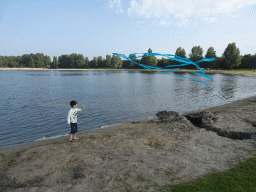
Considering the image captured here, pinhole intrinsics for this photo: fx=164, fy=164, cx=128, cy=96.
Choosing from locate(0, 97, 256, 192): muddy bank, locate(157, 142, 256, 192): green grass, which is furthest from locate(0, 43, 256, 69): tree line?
locate(157, 142, 256, 192): green grass

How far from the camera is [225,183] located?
426 cm

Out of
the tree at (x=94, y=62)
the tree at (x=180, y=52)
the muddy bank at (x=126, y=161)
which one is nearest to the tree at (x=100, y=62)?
the tree at (x=94, y=62)

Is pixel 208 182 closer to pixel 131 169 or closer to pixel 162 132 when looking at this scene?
pixel 131 169

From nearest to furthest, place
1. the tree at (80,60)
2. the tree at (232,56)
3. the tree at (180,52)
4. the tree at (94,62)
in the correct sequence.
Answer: the tree at (232,56), the tree at (180,52), the tree at (94,62), the tree at (80,60)

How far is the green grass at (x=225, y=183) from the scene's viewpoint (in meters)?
4.05

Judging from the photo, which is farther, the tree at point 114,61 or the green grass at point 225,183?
the tree at point 114,61

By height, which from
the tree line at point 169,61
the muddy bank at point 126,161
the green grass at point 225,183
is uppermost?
the tree line at point 169,61

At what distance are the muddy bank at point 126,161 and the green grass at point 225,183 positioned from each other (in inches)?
10.7

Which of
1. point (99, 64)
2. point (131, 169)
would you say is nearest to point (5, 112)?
point (131, 169)

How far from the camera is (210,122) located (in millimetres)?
10406

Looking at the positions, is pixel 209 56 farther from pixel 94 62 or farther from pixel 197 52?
pixel 94 62

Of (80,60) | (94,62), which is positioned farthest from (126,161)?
(80,60)

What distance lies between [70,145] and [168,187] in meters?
5.21

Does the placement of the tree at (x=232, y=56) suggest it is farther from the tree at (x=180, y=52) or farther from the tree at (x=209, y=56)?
the tree at (x=180, y=52)
